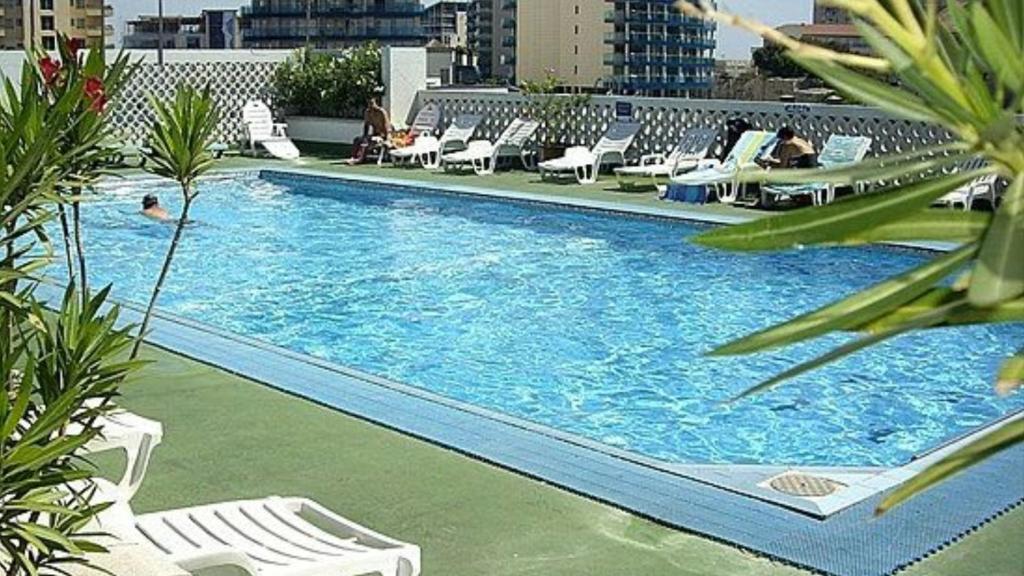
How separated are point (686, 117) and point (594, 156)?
47.3 inches

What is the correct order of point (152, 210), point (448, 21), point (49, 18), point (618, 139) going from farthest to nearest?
1. point (448, 21)
2. point (49, 18)
3. point (618, 139)
4. point (152, 210)

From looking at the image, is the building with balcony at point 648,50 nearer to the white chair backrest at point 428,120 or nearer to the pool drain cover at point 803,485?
the white chair backrest at point 428,120

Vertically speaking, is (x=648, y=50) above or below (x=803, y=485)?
above

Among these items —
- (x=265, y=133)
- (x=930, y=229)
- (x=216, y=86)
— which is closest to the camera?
(x=930, y=229)

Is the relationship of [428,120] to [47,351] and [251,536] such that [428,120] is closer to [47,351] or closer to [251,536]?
[251,536]

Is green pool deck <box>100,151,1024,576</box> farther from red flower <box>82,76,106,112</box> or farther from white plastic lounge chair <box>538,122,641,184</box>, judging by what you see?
white plastic lounge chair <box>538,122,641,184</box>

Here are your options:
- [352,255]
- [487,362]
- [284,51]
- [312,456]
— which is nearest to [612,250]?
[352,255]

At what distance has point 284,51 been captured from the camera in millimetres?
21219

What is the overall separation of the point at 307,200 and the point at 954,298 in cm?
1513

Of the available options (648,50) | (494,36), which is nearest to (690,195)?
(648,50)

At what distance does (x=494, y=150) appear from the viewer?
16.7m

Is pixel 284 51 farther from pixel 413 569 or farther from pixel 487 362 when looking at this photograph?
pixel 413 569

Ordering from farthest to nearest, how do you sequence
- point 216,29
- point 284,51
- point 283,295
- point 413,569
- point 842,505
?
point 216,29 → point 284,51 → point 283,295 → point 842,505 → point 413,569

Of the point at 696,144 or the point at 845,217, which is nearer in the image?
the point at 845,217
